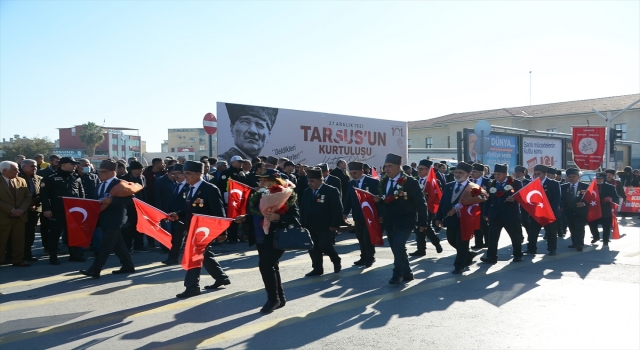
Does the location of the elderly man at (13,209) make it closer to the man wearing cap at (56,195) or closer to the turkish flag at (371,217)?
the man wearing cap at (56,195)

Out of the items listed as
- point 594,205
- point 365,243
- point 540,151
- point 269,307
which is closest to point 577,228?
point 594,205

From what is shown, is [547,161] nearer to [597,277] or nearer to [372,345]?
[597,277]

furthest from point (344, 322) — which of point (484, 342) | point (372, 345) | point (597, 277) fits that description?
point (597, 277)

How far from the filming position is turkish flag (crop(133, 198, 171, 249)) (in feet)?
27.4

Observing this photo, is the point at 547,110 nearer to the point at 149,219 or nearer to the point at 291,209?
the point at 149,219

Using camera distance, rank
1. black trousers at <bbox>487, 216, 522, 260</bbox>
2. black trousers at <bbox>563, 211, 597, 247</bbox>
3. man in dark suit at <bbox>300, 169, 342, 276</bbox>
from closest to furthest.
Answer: man in dark suit at <bbox>300, 169, 342, 276</bbox> → black trousers at <bbox>487, 216, 522, 260</bbox> → black trousers at <bbox>563, 211, 597, 247</bbox>

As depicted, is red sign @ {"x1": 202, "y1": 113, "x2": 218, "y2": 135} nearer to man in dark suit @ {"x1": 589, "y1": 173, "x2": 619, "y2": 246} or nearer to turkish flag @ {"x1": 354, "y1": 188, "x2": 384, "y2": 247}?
turkish flag @ {"x1": 354, "y1": 188, "x2": 384, "y2": 247}

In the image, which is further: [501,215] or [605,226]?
[605,226]

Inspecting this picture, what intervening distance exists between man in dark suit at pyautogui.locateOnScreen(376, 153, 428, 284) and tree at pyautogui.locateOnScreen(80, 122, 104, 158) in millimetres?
62518

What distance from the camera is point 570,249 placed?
12453mm

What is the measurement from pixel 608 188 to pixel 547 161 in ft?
61.3

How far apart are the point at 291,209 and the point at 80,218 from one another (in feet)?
12.8

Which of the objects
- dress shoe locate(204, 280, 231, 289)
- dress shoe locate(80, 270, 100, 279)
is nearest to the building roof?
dress shoe locate(204, 280, 231, 289)

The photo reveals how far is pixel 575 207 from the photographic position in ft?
40.7
